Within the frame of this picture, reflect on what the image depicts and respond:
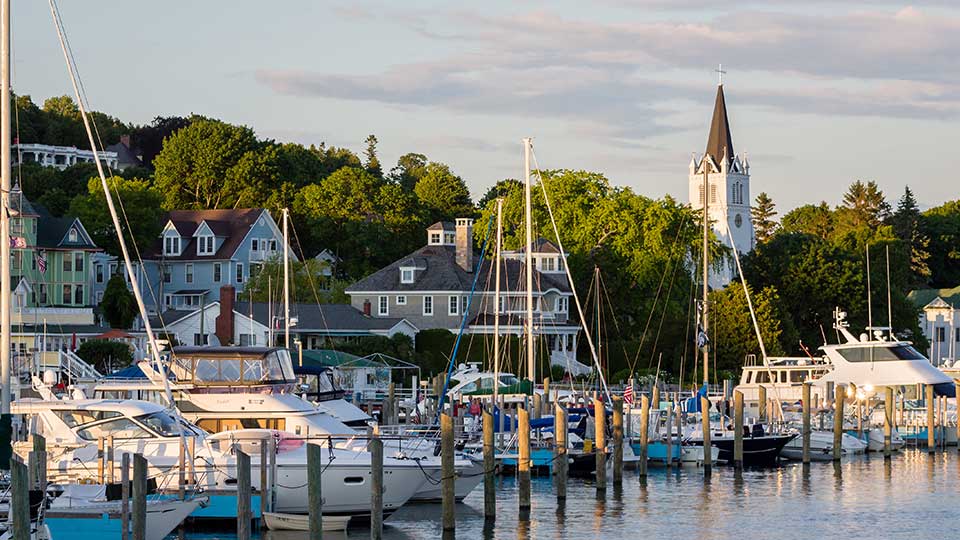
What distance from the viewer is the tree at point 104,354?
72.6m

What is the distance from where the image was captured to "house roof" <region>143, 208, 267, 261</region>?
4264 inches

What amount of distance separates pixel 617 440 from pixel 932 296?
88.5 metres

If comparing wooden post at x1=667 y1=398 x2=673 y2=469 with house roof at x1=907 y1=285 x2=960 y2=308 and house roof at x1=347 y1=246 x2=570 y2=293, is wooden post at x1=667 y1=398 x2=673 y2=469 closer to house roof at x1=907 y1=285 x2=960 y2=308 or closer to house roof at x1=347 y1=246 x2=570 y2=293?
house roof at x1=347 y1=246 x2=570 y2=293

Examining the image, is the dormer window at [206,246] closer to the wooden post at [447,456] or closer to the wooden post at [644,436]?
the wooden post at [644,436]

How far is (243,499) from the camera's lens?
30297mm

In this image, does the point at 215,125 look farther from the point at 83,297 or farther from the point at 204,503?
the point at 204,503

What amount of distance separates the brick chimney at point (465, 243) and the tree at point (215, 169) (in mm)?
32040

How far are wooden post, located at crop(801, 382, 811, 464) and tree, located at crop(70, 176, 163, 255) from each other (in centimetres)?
5657

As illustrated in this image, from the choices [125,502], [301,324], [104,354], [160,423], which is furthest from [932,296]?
[125,502]

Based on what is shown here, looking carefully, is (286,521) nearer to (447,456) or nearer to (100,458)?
(447,456)

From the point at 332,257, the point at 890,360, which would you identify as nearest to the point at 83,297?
the point at 332,257

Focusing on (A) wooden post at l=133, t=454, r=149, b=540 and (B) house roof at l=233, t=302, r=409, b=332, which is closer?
(A) wooden post at l=133, t=454, r=149, b=540

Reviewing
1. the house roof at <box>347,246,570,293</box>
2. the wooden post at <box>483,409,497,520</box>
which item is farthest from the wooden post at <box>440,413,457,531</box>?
the house roof at <box>347,246,570,293</box>

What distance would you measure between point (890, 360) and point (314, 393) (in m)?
24.5
